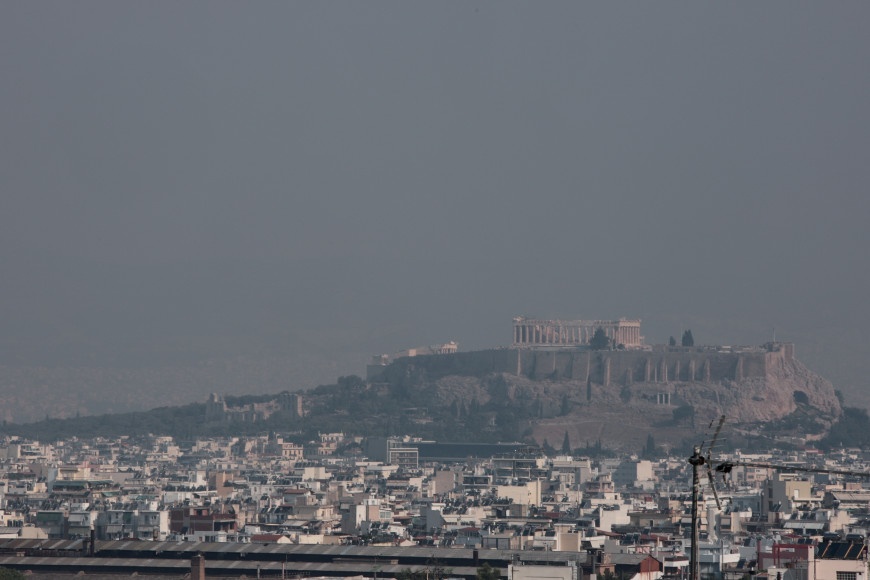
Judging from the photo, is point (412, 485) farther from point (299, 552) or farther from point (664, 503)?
point (299, 552)

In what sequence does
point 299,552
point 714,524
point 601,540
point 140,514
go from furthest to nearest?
point 140,514 → point 714,524 → point 601,540 → point 299,552

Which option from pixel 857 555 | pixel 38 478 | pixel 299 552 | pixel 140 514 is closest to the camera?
pixel 857 555

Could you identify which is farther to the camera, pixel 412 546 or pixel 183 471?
pixel 183 471

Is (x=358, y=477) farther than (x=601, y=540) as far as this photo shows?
Yes

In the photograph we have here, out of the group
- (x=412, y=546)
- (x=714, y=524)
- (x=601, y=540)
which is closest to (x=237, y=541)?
(x=412, y=546)

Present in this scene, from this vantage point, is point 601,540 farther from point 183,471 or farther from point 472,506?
point 183,471

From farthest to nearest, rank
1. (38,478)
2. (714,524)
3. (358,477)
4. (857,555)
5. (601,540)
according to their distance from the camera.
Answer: (358,477) < (38,478) < (714,524) < (601,540) < (857,555)

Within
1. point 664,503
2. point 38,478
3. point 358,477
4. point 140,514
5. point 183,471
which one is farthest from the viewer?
point 183,471

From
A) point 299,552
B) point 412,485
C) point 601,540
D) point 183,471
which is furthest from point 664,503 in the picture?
point 183,471
